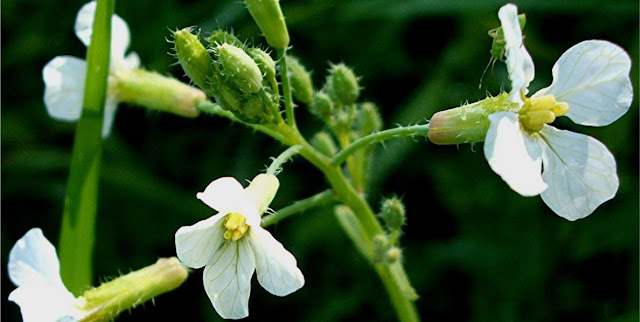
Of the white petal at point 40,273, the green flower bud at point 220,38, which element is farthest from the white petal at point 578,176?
the white petal at point 40,273

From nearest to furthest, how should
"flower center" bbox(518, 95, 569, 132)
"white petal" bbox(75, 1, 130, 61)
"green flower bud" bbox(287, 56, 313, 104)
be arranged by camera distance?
1. "flower center" bbox(518, 95, 569, 132)
2. "green flower bud" bbox(287, 56, 313, 104)
3. "white petal" bbox(75, 1, 130, 61)

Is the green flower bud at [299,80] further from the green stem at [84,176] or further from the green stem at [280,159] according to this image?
the green stem at [84,176]

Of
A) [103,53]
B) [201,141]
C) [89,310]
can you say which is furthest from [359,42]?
[89,310]

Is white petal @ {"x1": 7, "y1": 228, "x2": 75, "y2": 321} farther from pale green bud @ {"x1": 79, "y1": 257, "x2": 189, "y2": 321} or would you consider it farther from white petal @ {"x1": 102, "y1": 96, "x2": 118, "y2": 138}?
white petal @ {"x1": 102, "y1": 96, "x2": 118, "y2": 138}

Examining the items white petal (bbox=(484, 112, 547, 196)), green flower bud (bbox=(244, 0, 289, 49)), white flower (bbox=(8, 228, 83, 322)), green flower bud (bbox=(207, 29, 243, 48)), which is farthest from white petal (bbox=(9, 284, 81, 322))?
white petal (bbox=(484, 112, 547, 196))

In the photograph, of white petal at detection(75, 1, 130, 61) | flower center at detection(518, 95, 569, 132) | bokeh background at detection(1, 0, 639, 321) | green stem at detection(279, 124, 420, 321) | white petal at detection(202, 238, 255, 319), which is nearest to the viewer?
white petal at detection(202, 238, 255, 319)

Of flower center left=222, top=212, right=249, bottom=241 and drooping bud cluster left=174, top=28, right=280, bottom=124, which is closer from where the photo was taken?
flower center left=222, top=212, right=249, bottom=241

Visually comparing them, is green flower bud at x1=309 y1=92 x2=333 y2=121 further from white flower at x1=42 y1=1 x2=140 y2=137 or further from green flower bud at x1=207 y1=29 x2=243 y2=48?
white flower at x1=42 y1=1 x2=140 y2=137

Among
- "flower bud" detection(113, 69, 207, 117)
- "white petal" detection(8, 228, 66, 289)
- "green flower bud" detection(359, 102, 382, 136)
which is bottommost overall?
"white petal" detection(8, 228, 66, 289)

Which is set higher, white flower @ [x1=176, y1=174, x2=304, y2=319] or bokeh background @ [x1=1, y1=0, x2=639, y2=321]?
bokeh background @ [x1=1, y1=0, x2=639, y2=321]
